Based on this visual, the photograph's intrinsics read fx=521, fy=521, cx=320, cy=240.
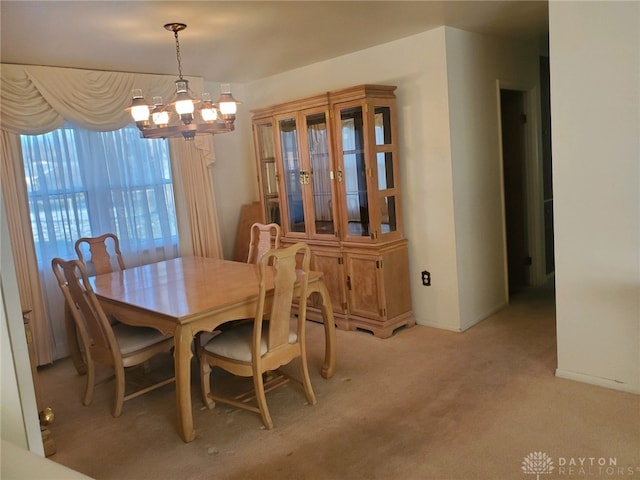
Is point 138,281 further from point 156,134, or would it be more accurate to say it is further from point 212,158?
point 212,158

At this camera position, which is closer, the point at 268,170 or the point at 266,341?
the point at 266,341

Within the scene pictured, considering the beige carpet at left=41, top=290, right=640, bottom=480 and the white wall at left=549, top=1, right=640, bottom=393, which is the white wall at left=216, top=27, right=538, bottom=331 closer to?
the beige carpet at left=41, top=290, right=640, bottom=480

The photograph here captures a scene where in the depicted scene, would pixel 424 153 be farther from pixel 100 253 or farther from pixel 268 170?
pixel 100 253

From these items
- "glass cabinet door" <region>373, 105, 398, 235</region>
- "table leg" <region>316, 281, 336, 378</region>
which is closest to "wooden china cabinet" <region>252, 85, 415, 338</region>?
"glass cabinet door" <region>373, 105, 398, 235</region>

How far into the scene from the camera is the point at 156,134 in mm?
3158

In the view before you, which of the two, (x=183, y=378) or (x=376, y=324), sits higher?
(x=183, y=378)

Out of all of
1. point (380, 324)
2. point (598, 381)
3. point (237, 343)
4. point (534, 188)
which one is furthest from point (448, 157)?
point (237, 343)

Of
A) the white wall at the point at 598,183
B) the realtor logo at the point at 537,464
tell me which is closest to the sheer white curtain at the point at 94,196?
the white wall at the point at 598,183

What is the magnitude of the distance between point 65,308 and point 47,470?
3.14m

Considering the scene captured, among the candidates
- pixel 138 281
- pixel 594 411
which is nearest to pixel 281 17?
pixel 138 281

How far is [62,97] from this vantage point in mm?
3967

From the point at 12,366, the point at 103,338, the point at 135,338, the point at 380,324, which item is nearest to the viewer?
the point at 12,366

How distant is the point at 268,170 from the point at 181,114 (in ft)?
6.03

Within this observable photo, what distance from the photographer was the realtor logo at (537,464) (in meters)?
2.27
